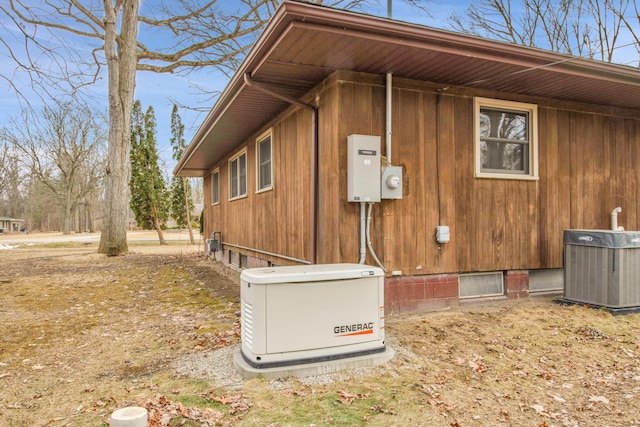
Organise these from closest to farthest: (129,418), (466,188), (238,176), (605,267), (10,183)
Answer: (129,418), (605,267), (466,188), (238,176), (10,183)

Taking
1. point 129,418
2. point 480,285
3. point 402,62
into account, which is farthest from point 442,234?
point 129,418

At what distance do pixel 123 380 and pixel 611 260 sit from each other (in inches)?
201

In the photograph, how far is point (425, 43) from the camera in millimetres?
4066

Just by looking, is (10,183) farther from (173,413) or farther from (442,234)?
(173,413)

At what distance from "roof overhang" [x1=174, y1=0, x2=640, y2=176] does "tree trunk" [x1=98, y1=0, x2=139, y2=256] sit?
917 centimetres

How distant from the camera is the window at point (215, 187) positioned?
12.4m

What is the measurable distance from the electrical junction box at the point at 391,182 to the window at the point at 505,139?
1196 mm

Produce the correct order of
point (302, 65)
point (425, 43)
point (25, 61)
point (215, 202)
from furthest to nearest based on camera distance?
point (215, 202)
point (25, 61)
point (302, 65)
point (425, 43)

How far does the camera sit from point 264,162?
7.55 metres

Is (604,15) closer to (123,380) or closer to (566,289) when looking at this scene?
(566,289)

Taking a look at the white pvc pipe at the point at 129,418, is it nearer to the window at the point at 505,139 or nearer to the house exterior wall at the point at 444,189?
the house exterior wall at the point at 444,189

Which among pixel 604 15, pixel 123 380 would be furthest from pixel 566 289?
pixel 604 15

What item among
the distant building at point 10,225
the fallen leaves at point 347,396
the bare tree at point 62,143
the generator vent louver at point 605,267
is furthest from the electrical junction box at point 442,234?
the distant building at point 10,225

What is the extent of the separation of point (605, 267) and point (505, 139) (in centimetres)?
190
